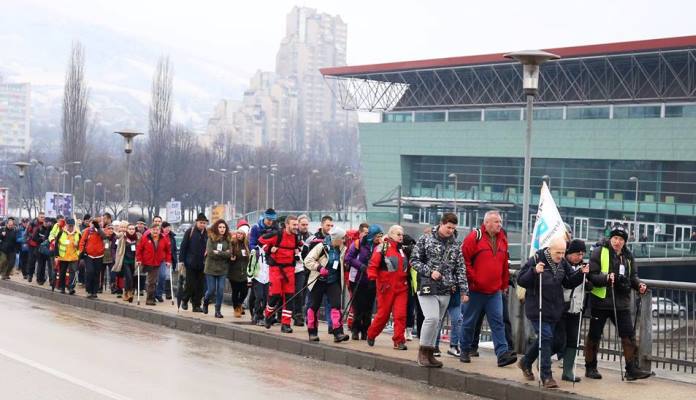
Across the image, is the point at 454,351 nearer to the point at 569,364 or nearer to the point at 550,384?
the point at 569,364

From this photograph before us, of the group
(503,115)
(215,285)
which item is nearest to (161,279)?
(215,285)

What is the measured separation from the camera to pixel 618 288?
40.0ft

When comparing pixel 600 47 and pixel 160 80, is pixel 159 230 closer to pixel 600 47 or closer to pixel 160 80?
pixel 600 47

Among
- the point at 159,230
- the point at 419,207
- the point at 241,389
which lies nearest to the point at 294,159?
the point at 419,207

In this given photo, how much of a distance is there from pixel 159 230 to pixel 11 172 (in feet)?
440

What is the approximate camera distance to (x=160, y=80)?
320 feet

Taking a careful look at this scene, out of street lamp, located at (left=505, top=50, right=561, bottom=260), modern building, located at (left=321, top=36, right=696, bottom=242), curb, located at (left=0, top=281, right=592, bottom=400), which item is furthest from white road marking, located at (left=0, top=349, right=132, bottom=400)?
modern building, located at (left=321, top=36, right=696, bottom=242)

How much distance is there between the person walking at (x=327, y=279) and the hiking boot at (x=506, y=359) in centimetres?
335

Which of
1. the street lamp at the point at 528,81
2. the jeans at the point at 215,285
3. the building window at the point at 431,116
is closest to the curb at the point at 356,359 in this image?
the jeans at the point at 215,285

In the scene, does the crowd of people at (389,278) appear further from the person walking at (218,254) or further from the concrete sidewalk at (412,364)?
the concrete sidewalk at (412,364)

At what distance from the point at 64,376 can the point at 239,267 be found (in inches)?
298

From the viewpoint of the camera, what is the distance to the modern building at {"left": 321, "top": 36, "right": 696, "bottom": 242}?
237 ft

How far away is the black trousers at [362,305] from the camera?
1609 centimetres

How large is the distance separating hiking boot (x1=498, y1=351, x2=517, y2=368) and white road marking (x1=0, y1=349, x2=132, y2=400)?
185 inches
